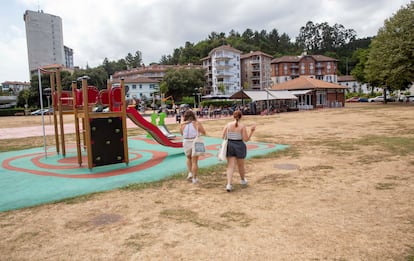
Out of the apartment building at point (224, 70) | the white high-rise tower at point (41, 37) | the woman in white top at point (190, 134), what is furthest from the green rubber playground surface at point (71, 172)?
the white high-rise tower at point (41, 37)

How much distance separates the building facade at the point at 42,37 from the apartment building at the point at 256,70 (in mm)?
66173

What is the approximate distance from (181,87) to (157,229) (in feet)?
206

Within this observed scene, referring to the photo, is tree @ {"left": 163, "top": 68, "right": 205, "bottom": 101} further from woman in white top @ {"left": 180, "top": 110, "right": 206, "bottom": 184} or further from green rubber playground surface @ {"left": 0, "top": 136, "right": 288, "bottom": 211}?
woman in white top @ {"left": 180, "top": 110, "right": 206, "bottom": 184}

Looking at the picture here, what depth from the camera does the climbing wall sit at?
8.42m

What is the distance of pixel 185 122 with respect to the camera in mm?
7066

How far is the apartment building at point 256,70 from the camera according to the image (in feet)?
291

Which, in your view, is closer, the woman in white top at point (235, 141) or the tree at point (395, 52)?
the woman in white top at point (235, 141)

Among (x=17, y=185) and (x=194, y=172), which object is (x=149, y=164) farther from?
(x=17, y=185)

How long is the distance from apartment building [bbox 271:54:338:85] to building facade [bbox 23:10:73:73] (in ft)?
247

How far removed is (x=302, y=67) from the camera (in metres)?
85.6

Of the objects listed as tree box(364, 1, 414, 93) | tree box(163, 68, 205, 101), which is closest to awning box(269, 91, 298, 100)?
tree box(364, 1, 414, 93)

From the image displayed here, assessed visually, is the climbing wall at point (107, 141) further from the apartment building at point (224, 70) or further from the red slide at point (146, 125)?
the apartment building at point (224, 70)

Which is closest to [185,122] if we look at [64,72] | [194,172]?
[194,172]

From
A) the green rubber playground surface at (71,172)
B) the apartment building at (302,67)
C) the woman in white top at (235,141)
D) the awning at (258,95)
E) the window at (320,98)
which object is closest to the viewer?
the woman in white top at (235,141)
